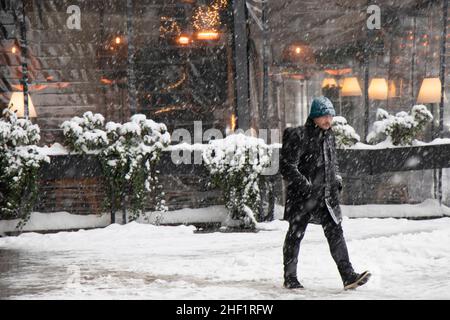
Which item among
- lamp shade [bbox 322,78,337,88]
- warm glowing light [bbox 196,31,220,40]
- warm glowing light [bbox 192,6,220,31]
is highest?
warm glowing light [bbox 192,6,220,31]

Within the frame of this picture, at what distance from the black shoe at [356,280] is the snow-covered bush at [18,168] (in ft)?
22.0

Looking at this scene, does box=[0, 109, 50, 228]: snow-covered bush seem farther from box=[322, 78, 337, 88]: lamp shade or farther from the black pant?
box=[322, 78, 337, 88]: lamp shade

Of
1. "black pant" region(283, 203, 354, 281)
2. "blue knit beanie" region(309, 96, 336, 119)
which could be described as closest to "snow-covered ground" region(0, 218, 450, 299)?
"black pant" region(283, 203, 354, 281)

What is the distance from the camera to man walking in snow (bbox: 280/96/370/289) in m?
7.60

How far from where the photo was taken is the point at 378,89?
1834cm

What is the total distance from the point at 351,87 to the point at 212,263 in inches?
384

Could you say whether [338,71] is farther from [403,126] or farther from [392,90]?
[403,126]

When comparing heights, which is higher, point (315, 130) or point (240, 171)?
point (315, 130)

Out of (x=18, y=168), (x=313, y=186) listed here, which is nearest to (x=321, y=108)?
(x=313, y=186)

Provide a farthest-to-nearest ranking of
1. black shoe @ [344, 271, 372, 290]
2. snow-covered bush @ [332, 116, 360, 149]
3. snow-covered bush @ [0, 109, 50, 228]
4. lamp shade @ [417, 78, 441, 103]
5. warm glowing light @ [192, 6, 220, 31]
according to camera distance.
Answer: warm glowing light @ [192, 6, 220, 31]
lamp shade @ [417, 78, 441, 103]
snow-covered bush @ [332, 116, 360, 149]
snow-covered bush @ [0, 109, 50, 228]
black shoe @ [344, 271, 372, 290]

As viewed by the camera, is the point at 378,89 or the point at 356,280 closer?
the point at 356,280

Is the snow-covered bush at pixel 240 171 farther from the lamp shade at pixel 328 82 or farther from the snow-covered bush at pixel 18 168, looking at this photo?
the lamp shade at pixel 328 82

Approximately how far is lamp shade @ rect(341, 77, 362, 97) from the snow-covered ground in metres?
5.84
